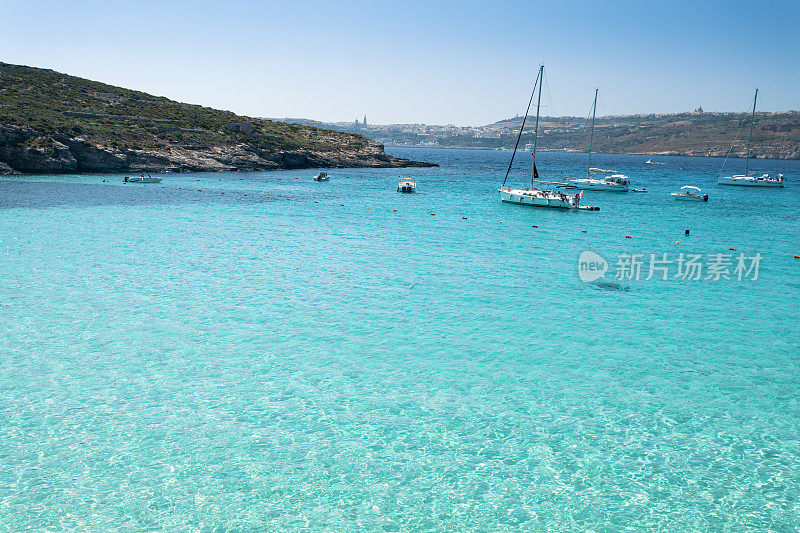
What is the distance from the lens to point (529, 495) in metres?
9.27

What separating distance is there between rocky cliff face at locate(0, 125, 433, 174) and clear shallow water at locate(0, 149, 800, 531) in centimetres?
4093

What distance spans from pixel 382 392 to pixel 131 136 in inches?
→ 3156

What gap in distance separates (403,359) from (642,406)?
6.10 meters

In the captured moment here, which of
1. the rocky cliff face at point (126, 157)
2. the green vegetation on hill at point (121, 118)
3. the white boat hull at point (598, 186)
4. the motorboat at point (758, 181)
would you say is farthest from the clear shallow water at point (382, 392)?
the motorboat at point (758, 181)

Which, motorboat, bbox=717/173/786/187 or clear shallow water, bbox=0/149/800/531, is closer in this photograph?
clear shallow water, bbox=0/149/800/531

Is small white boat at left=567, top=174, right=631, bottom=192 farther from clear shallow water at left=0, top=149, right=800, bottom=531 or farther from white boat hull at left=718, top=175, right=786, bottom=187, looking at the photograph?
clear shallow water at left=0, top=149, right=800, bottom=531

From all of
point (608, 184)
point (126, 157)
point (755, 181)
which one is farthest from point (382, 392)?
point (755, 181)

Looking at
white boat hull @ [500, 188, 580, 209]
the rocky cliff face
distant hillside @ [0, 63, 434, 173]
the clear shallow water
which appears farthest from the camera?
distant hillside @ [0, 63, 434, 173]

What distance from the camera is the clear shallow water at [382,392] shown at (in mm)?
8906

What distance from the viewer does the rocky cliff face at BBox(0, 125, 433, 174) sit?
204 ft

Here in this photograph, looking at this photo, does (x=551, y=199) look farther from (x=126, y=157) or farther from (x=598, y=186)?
(x=126, y=157)

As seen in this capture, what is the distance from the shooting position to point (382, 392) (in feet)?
42.9

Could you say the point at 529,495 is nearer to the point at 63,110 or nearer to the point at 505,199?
the point at 505,199

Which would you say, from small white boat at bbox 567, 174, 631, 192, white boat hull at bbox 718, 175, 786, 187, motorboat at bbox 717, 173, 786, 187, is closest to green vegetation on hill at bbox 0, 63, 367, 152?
small white boat at bbox 567, 174, 631, 192
